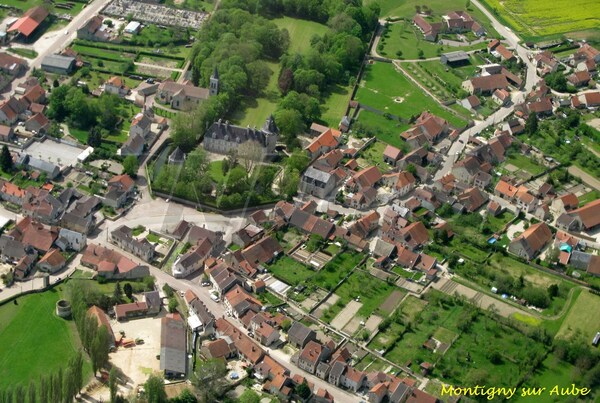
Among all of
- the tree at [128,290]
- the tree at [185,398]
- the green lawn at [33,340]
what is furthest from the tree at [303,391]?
the tree at [128,290]

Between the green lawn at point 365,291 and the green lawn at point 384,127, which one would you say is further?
the green lawn at point 384,127

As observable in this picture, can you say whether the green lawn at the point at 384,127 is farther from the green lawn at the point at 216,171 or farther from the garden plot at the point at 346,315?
the garden plot at the point at 346,315

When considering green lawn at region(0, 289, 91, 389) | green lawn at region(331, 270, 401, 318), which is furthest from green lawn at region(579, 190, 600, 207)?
green lawn at region(0, 289, 91, 389)

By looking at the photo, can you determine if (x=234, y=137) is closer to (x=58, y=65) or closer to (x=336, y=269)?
(x=336, y=269)

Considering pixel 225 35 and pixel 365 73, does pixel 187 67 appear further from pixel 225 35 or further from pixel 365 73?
pixel 365 73

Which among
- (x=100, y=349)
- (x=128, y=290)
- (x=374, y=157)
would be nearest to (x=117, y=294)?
(x=128, y=290)

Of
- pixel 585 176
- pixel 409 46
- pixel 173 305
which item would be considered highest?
pixel 173 305

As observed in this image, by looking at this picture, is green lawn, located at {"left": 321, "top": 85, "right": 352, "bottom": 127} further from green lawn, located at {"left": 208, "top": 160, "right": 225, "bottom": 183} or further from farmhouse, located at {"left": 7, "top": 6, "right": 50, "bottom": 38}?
farmhouse, located at {"left": 7, "top": 6, "right": 50, "bottom": 38}
